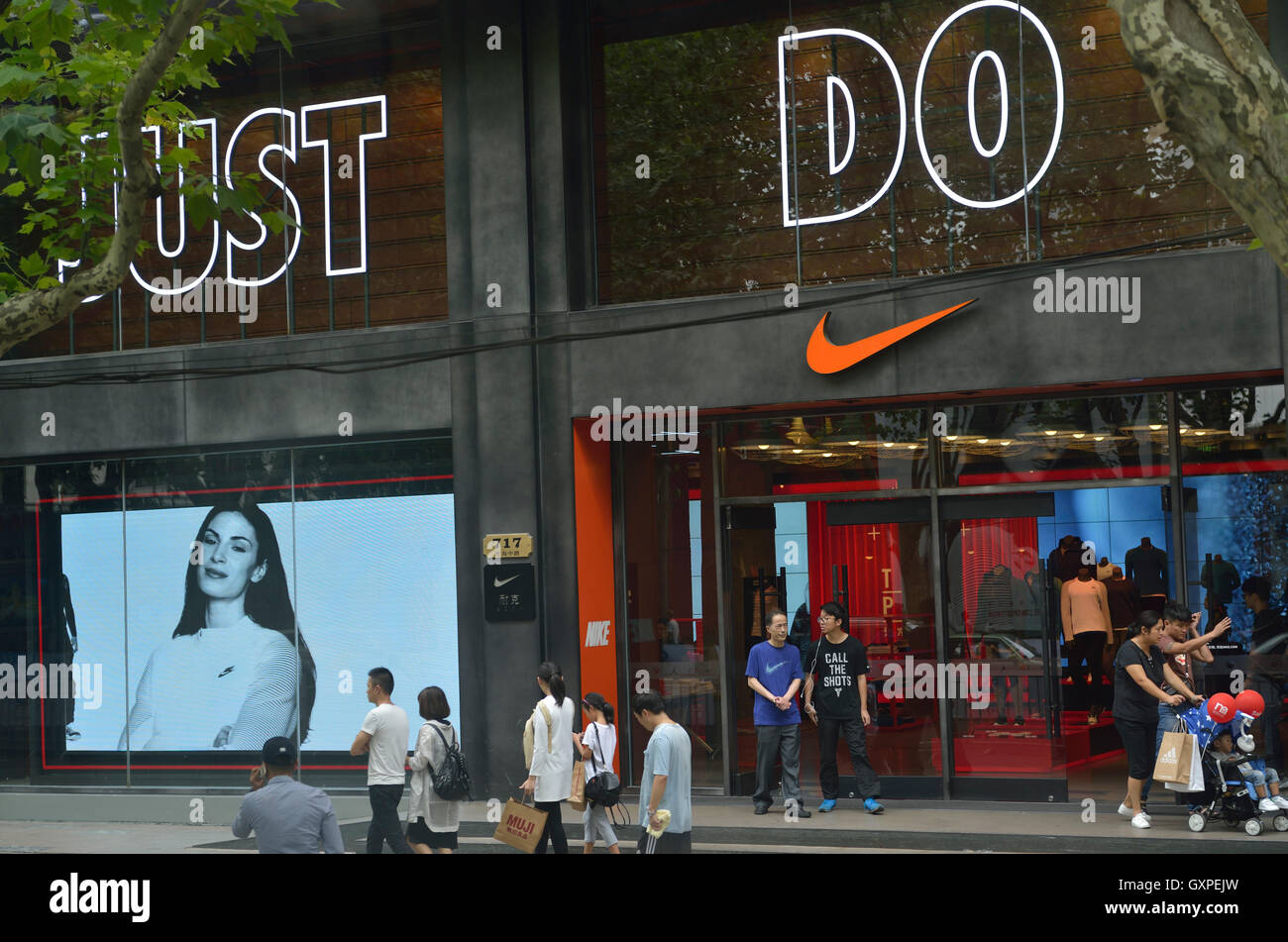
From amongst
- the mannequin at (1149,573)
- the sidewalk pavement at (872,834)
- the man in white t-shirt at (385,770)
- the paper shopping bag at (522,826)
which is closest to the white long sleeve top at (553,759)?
the paper shopping bag at (522,826)

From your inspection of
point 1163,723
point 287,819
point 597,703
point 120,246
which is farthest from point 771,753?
point 120,246

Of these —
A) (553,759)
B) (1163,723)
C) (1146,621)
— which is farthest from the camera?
(1146,621)

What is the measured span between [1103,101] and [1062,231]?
49.5 inches

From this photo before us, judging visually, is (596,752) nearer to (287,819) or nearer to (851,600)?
(287,819)

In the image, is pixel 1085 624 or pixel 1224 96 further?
pixel 1085 624

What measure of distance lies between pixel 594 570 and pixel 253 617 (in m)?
4.15

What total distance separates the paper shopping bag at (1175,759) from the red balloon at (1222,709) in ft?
0.82

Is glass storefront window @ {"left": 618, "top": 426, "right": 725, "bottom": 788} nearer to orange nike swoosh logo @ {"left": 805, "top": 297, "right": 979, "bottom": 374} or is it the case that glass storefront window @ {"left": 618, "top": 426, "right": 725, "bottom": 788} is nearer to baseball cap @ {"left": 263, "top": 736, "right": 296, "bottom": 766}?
orange nike swoosh logo @ {"left": 805, "top": 297, "right": 979, "bottom": 374}

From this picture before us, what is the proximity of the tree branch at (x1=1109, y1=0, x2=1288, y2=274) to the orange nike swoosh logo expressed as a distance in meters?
7.23

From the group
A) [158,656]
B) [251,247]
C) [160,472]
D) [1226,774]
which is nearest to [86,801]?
[158,656]

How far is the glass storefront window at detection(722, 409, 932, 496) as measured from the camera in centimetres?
1434

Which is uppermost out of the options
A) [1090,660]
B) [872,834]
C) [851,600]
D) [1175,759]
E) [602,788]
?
[851,600]

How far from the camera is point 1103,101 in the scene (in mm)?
13367

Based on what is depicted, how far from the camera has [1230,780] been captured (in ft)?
38.4
